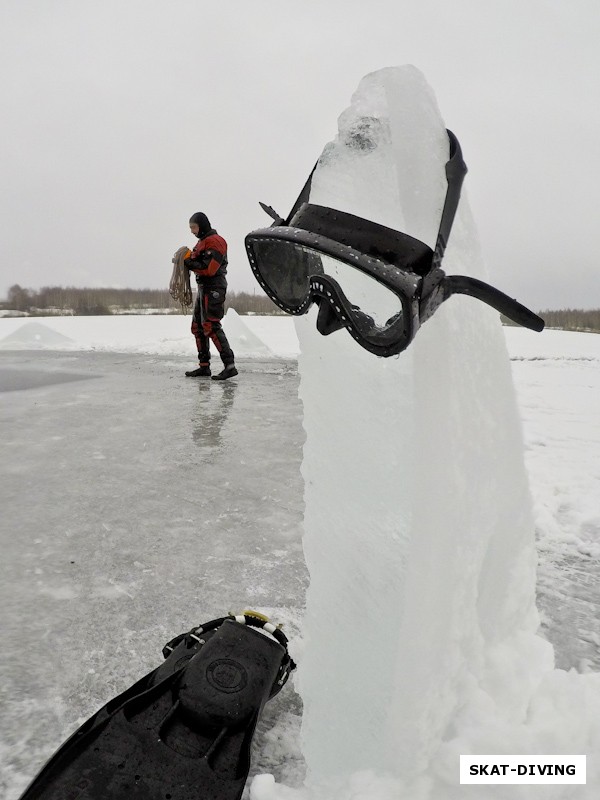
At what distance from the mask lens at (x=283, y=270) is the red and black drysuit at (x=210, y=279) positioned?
4.66m

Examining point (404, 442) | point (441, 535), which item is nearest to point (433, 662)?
point (441, 535)

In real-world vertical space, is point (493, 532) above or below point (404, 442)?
below

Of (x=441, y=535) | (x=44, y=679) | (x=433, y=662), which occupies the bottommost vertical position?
(x=44, y=679)

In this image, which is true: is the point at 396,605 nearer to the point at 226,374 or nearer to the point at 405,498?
the point at 405,498

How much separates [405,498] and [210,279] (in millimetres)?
5101

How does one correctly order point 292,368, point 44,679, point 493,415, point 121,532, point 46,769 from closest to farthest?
point 46,769, point 493,415, point 44,679, point 121,532, point 292,368

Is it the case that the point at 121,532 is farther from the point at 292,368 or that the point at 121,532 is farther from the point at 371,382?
the point at 292,368

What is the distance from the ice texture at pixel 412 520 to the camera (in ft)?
3.14

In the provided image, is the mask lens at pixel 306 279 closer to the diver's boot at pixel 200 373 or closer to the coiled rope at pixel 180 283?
the coiled rope at pixel 180 283

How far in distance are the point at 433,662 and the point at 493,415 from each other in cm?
48

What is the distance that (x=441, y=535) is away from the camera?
96cm

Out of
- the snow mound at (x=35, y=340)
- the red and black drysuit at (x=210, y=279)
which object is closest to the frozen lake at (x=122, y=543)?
the red and black drysuit at (x=210, y=279)

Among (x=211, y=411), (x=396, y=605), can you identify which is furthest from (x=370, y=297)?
(x=211, y=411)

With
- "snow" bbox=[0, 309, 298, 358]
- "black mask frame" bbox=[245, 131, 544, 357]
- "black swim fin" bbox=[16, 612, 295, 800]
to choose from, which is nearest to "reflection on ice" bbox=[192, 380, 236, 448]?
"black swim fin" bbox=[16, 612, 295, 800]
